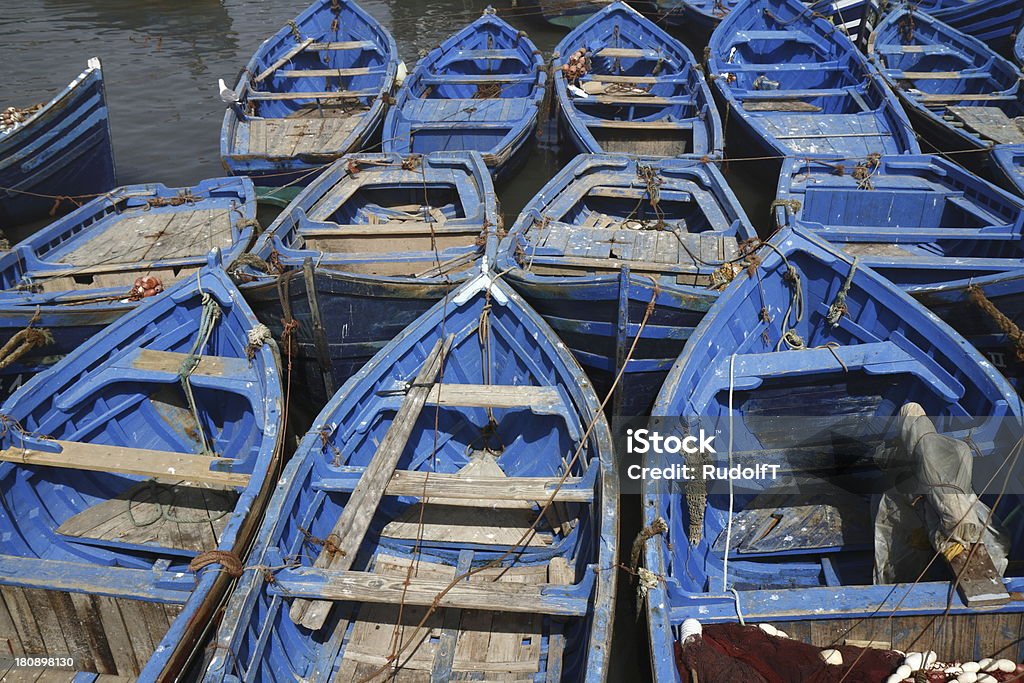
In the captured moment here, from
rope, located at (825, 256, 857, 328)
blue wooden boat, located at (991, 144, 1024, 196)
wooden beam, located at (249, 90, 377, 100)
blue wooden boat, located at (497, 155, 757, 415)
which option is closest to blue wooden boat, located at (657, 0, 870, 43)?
blue wooden boat, located at (991, 144, 1024, 196)

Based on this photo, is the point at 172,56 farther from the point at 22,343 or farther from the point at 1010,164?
the point at 1010,164

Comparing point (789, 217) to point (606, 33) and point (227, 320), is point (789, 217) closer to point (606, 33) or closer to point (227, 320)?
point (227, 320)

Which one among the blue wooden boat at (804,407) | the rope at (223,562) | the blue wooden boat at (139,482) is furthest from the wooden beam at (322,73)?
the rope at (223,562)

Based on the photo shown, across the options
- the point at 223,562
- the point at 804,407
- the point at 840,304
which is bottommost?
the point at 804,407

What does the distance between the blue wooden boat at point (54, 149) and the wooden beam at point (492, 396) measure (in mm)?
8416

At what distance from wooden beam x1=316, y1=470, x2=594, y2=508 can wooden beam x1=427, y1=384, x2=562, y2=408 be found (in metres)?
0.77

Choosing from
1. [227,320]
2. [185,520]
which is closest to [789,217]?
[227,320]

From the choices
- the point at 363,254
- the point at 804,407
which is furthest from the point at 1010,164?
the point at 363,254

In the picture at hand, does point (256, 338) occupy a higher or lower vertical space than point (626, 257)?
lower

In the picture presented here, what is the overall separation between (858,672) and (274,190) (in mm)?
10586

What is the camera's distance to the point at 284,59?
15.3m

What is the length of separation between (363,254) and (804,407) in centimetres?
547

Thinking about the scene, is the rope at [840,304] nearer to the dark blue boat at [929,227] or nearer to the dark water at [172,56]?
the dark blue boat at [929,227]

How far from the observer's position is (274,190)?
475 inches
